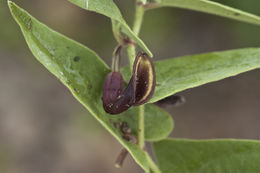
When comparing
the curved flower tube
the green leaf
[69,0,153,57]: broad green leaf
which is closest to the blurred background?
the green leaf

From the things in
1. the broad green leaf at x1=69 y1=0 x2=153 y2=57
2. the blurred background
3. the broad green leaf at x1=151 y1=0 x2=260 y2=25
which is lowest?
the blurred background

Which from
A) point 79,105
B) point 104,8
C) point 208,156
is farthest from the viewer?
point 79,105

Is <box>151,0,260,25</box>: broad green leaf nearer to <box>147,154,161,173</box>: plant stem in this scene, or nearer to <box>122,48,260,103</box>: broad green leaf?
<box>122,48,260,103</box>: broad green leaf

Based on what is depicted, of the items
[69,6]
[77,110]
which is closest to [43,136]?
[77,110]

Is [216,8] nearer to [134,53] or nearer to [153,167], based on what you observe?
[134,53]

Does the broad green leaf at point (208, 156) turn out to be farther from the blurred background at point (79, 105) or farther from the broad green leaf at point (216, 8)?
the blurred background at point (79, 105)

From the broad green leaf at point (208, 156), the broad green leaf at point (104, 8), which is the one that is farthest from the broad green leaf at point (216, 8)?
the broad green leaf at point (208, 156)

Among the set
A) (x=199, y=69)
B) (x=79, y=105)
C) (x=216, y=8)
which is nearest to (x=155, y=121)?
(x=199, y=69)
